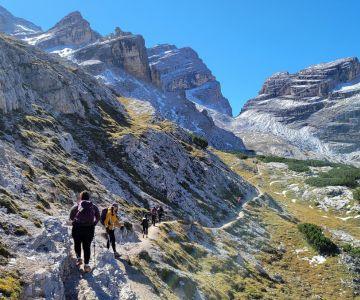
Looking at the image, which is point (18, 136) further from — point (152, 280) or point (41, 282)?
point (41, 282)

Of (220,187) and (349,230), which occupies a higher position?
(220,187)

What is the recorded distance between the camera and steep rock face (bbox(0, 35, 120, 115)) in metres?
56.8

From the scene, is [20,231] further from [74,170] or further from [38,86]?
[38,86]

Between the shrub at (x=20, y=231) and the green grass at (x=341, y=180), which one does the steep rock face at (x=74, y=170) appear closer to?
the shrub at (x=20, y=231)

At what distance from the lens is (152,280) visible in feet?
86.3

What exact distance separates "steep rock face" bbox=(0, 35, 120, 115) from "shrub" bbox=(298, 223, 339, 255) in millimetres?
39966

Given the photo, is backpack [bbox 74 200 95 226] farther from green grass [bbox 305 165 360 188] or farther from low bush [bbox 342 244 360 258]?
green grass [bbox 305 165 360 188]

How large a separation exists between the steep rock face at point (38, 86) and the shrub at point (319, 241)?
3997cm

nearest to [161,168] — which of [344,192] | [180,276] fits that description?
[180,276]

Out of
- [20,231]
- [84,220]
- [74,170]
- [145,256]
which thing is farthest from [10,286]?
[74,170]

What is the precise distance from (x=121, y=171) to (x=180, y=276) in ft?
99.2

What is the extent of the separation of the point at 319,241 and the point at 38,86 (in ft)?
158

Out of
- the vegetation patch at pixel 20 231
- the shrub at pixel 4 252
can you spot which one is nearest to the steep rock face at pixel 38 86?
the vegetation patch at pixel 20 231

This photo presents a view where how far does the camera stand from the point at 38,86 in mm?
71500
